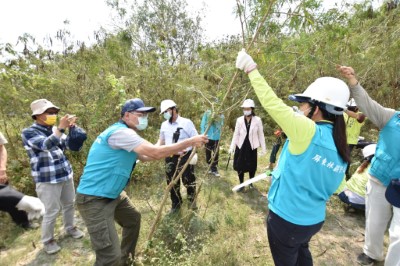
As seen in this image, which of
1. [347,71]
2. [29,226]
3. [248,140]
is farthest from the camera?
[248,140]

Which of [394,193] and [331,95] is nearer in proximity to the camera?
[331,95]

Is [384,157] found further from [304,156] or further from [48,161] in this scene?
[48,161]

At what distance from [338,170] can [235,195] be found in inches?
130

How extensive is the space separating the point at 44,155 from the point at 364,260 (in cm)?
405

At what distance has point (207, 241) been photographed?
2.94 meters

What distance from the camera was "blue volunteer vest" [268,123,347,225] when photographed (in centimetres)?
155

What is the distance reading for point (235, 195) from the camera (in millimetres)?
4785

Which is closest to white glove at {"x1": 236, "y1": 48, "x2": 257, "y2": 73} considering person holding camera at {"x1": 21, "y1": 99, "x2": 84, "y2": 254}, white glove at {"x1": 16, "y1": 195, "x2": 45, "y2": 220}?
person holding camera at {"x1": 21, "y1": 99, "x2": 84, "y2": 254}

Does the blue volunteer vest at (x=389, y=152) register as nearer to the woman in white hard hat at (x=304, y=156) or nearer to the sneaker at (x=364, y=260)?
the woman in white hard hat at (x=304, y=156)

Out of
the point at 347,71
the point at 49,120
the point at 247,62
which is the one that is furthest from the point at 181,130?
the point at 347,71

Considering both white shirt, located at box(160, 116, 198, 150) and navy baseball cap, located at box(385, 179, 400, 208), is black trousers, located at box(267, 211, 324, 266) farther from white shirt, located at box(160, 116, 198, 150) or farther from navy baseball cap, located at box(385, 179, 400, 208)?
white shirt, located at box(160, 116, 198, 150)

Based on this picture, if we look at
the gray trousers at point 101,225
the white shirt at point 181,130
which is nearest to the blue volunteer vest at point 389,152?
the white shirt at point 181,130

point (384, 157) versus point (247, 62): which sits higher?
point (247, 62)

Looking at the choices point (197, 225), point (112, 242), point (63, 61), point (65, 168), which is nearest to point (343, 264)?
point (197, 225)
